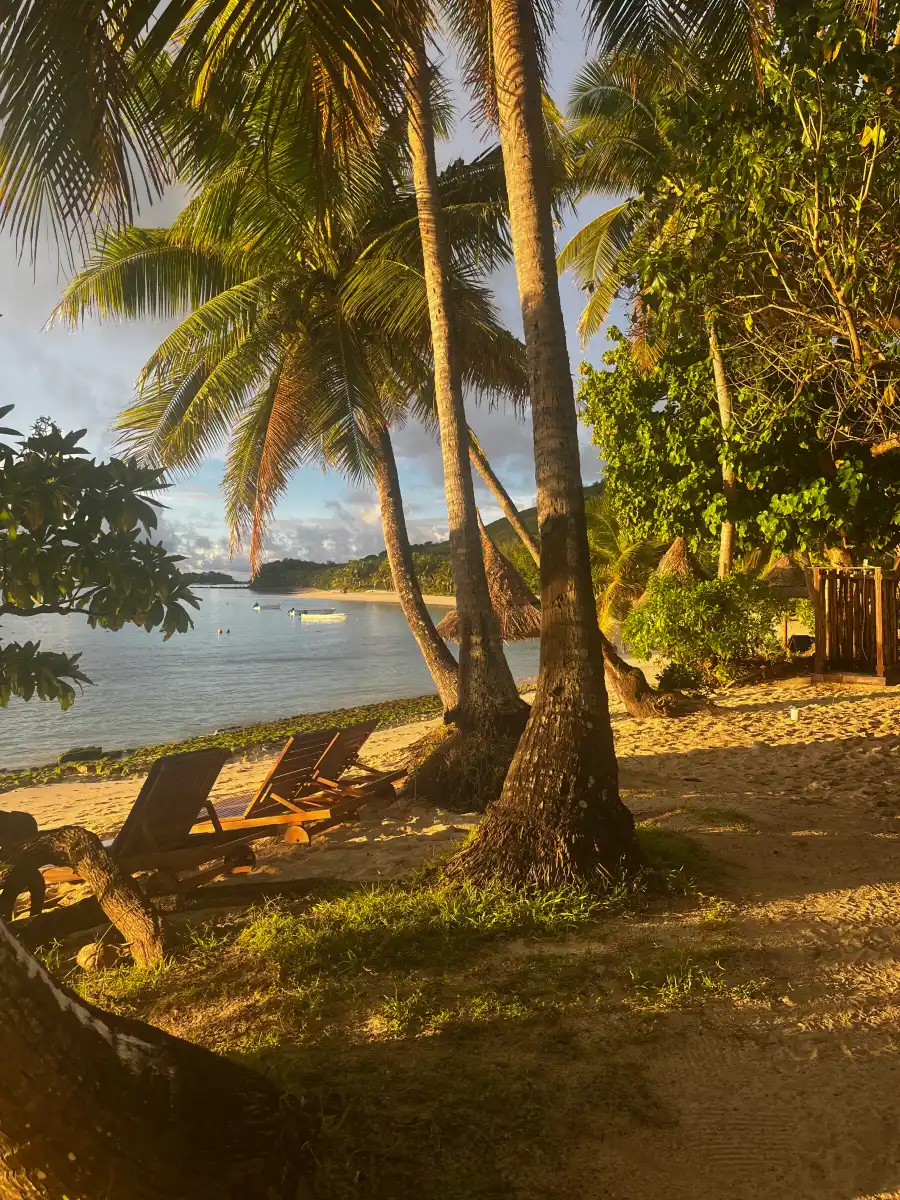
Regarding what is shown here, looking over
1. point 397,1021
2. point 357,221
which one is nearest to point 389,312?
point 357,221

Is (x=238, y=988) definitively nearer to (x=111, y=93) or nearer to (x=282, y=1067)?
(x=282, y=1067)

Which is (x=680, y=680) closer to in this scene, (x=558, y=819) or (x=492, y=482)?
(x=492, y=482)

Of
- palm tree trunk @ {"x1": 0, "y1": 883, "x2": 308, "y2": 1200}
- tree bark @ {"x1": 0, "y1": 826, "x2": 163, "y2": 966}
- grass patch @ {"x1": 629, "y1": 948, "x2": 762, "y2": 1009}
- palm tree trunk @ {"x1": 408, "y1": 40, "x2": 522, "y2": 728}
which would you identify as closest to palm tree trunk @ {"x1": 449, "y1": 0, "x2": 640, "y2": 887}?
grass patch @ {"x1": 629, "y1": 948, "x2": 762, "y2": 1009}

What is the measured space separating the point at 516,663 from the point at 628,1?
31069 mm

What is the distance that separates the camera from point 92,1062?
86.7 inches

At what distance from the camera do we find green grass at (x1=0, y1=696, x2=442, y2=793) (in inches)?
610

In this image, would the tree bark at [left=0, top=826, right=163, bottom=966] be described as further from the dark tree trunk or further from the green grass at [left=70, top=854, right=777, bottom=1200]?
the dark tree trunk

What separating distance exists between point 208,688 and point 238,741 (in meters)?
16.2

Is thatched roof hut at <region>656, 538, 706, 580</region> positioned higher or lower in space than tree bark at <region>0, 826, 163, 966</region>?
higher

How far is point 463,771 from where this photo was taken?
7840 millimetres

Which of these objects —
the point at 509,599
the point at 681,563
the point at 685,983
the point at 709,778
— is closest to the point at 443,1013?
the point at 685,983

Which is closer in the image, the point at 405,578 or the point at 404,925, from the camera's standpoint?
the point at 404,925

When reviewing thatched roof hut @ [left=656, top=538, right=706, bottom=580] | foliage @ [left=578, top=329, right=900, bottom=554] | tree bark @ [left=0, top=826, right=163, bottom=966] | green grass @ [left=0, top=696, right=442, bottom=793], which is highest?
foliage @ [left=578, top=329, right=900, bottom=554]

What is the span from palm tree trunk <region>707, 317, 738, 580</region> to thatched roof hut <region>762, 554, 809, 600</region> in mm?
4464
